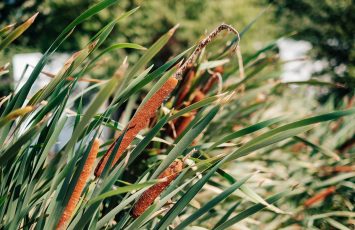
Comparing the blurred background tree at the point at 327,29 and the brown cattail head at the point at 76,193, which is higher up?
the blurred background tree at the point at 327,29

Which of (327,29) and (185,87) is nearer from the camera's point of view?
(185,87)

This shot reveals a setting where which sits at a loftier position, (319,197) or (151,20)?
(151,20)

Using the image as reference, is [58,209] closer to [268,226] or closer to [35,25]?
[268,226]

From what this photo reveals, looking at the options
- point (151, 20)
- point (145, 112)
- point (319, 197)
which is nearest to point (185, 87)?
point (319, 197)

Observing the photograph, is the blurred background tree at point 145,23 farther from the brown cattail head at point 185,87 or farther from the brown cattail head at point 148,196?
the brown cattail head at point 148,196

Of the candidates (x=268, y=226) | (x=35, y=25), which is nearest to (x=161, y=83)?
(x=268, y=226)

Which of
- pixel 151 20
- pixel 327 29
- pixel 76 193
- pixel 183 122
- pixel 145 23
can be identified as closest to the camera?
pixel 76 193

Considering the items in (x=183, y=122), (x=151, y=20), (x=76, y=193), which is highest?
(x=151, y=20)

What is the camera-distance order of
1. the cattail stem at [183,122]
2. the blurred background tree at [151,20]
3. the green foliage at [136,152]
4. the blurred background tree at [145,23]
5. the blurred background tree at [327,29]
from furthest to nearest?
the blurred background tree at [327,29]
the blurred background tree at [151,20]
the blurred background tree at [145,23]
the cattail stem at [183,122]
the green foliage at [136,152]

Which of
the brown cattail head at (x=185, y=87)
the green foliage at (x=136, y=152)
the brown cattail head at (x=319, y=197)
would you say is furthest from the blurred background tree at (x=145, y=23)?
the brown cattail head at (x=319, y=197)

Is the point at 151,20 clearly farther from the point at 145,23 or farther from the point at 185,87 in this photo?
the point at 185,87

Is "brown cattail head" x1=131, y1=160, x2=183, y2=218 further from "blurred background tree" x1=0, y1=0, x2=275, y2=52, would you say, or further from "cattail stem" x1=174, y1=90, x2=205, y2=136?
"blurred background tree" x1=0, y1=0, x2=275, y2=52
